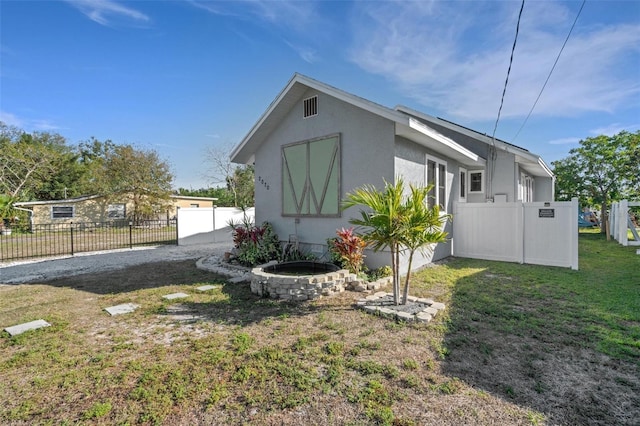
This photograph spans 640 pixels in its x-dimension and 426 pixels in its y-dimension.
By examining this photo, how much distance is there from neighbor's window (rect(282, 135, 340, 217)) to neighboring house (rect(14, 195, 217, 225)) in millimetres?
22380

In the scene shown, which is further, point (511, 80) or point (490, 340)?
point (511, 80)

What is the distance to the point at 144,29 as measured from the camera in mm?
9297

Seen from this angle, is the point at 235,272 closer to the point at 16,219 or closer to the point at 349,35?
the point at 349,35

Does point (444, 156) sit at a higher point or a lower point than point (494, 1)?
lower

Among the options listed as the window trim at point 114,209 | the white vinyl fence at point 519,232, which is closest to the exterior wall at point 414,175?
the white vinyl fence at point 519,232

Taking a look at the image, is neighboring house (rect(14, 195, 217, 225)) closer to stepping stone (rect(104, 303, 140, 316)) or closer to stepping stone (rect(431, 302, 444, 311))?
stepping stone (rect(104, 303, 140, 316))

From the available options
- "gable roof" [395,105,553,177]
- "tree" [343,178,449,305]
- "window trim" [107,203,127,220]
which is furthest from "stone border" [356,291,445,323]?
"window trim" [107,203,127,220]

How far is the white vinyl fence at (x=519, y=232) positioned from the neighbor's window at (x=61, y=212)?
31887mm

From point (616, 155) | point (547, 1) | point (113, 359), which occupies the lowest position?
point (113, 359)

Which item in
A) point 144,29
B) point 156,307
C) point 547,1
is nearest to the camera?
point 156,307

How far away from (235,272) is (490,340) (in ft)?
19.8

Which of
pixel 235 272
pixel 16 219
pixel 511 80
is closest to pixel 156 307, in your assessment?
pixel 235 272

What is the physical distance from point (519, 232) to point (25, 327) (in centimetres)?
1116

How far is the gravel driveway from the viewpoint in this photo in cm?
840
